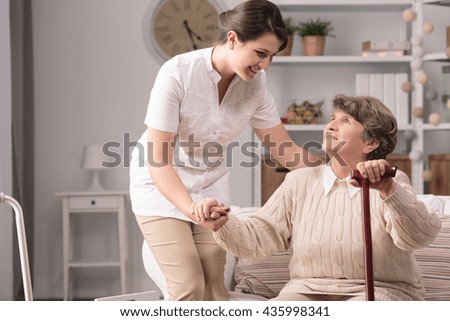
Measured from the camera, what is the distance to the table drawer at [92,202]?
4574 millimetres

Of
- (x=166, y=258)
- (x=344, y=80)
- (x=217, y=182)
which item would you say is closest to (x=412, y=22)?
(x=344, y=80)

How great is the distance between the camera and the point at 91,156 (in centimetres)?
463

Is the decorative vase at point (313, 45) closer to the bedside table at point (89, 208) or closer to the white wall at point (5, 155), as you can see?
the bedside table at point (89, 208)

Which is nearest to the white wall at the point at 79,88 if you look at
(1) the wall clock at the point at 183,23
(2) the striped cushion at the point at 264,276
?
(1) the wall clock at the point at 183,23

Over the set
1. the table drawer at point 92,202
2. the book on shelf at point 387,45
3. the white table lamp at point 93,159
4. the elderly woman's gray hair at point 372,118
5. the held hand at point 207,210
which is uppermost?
the book on shelf at point 387,45

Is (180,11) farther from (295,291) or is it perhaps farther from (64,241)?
(295,291)

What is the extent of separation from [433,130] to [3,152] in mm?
2566

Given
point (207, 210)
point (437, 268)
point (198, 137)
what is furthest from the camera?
point (437, 268)

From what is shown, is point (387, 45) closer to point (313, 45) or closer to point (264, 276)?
point (313, 45)

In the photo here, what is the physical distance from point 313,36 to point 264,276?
254 centimetres

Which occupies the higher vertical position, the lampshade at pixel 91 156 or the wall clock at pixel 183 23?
the wall clock at pixel 183 23

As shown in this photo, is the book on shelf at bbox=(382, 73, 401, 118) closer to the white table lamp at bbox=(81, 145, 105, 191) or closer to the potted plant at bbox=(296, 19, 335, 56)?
the potted plant at bbox=(296, 19, 335, 56)

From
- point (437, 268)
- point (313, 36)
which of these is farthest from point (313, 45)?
point (437, 268)

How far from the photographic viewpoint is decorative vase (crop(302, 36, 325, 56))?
15.2 feet
